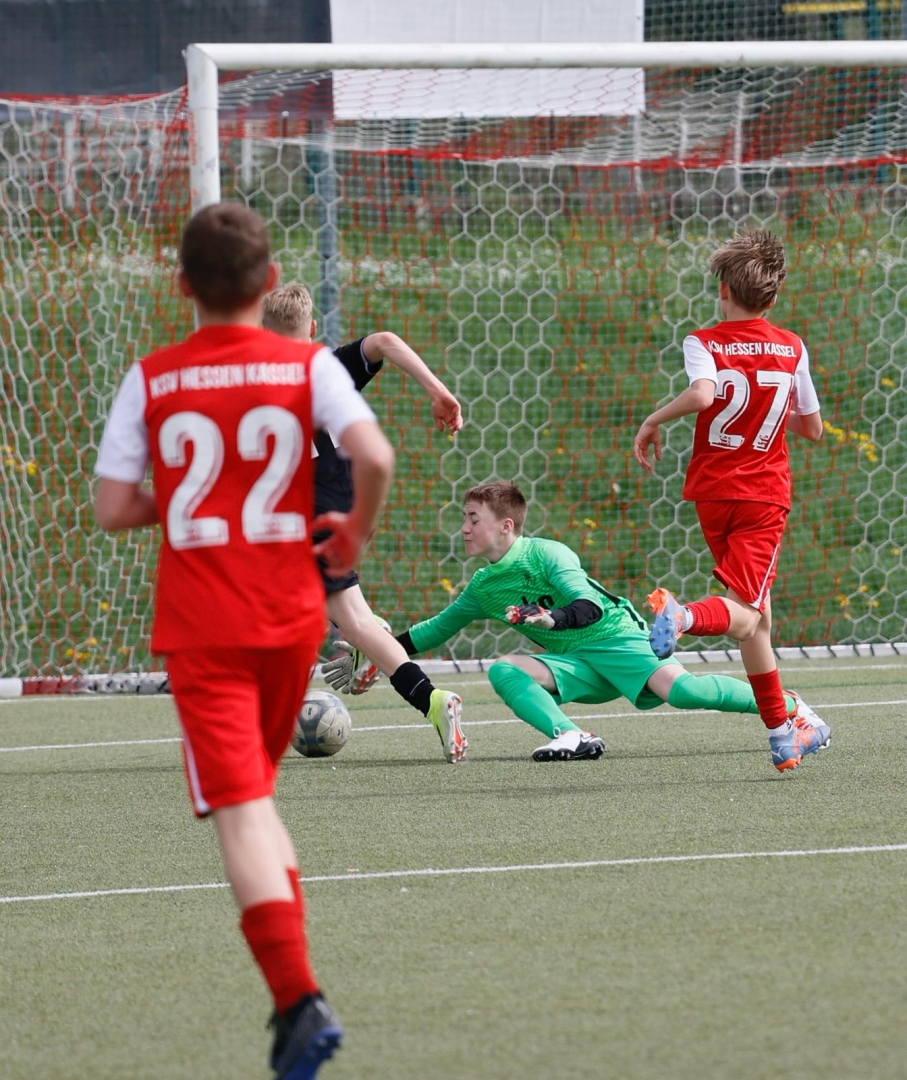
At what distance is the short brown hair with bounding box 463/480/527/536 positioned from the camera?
19.5ft


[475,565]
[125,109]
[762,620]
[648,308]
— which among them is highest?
[125,109]

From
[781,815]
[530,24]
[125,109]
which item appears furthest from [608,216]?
[781,815]

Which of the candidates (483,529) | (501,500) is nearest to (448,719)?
(483,529)

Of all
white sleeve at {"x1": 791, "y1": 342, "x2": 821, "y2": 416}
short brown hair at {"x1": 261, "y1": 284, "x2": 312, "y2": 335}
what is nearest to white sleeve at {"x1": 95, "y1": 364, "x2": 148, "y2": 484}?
short brown hair at {"x1": 261, "y1": 284, "x2": 312, "y2": 335}

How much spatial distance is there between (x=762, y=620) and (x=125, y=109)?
481cm

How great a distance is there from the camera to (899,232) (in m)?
11.9

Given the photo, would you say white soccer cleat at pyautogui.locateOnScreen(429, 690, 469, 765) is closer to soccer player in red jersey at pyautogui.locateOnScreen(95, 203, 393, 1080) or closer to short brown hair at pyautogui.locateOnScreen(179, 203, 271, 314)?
soccer player in red jersey at pyautogui.locateOnScreen(95, 203, 393, 1080)

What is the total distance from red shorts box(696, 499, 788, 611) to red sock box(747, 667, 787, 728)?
22cm

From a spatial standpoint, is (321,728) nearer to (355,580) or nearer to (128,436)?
(355,580)

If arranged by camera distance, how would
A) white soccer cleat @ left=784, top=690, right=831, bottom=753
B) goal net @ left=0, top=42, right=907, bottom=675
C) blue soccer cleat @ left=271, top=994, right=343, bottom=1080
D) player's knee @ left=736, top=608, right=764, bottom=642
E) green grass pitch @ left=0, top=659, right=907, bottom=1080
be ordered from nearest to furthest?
blue soccer cleat @ left=271, top=994, right=343, bottom=1080 < green grass pitch @ left=0, top=659, right=907, bottom=1080 < player's knee @ left=736, top=608, right=764, bottom=642 < white soccer cleat @ left=784, top=690, right=831, bottom=753 < goal net @ left=0, top=42, right=907, bottom=675

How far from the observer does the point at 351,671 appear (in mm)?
6156

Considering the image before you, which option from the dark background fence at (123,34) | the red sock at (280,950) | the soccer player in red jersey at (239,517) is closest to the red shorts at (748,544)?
the soccer player in red jersey at (239,517)

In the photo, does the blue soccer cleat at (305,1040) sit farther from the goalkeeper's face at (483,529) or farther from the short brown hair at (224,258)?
the goalkeeper's face at (483,529)

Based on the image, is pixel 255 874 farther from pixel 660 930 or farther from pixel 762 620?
pixel 762 620
